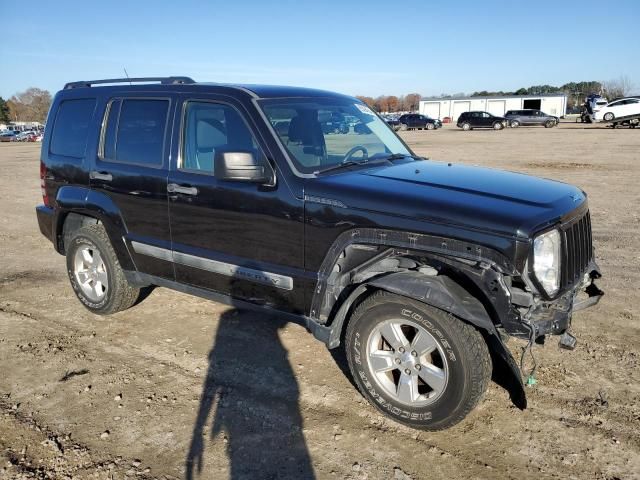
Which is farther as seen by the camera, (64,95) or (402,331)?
(64,95)

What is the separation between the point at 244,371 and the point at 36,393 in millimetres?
1492

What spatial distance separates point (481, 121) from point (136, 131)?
44.9m

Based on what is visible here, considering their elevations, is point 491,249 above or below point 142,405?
above

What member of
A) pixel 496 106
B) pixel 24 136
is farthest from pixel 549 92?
pixel 24 136

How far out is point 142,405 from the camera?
142 inches

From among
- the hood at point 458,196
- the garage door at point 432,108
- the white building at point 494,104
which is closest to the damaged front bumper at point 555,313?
the hood at point 458,196

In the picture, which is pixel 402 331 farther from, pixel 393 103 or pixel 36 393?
pixel 393 103

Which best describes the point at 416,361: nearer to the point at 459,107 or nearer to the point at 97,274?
the point at 97,274

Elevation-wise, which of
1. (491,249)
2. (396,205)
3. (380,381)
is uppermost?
(396,205)

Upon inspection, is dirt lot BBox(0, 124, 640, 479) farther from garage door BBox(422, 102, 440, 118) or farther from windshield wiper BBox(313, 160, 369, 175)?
garage door BBox(422, 102, 440, 118)

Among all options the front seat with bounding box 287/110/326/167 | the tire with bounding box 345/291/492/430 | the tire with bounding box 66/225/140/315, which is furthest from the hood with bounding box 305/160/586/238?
the tire with bounding box 66/225/140/315

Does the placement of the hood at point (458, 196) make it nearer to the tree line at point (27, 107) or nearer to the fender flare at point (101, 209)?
the fender flare at point (101, 209)

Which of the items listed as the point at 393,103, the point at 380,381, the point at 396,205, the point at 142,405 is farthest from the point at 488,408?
the point at 393,103

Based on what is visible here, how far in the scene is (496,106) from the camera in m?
81.6
